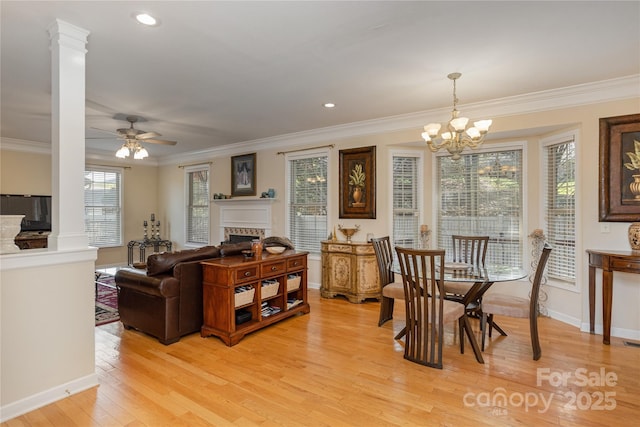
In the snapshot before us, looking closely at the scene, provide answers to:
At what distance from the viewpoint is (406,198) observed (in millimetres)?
5277

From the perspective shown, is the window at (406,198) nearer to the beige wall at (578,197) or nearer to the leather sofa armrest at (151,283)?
the beige wall at (578,197)

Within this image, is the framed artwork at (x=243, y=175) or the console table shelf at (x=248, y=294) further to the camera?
the framed artwork at (x=243, y=175)

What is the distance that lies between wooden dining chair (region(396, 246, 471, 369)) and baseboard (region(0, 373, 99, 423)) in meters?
2.56

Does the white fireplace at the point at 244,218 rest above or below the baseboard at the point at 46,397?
above

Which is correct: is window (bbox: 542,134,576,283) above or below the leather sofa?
above

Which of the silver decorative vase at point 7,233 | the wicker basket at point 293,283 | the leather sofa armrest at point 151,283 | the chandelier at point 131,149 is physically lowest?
the wicker basket at point 293,283

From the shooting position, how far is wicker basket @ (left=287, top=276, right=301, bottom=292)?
4.15 metres

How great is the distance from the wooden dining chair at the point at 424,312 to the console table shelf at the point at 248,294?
1.53 meters

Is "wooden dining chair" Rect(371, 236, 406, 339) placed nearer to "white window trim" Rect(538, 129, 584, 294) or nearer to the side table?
"white window trim" Rect(538, 129, 584, 294)

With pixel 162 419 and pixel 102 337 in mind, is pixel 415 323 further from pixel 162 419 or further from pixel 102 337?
pixel 102 337

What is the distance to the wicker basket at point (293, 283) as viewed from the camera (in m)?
4.15

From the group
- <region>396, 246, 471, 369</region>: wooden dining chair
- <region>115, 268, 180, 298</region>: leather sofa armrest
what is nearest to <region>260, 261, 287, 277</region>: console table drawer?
<region>115, 268, 180, 298</region>: leather sofa armrest

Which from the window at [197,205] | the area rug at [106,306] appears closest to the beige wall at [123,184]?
the window at [197,205]

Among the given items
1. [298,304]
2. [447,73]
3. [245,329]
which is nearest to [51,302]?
[245,329]
